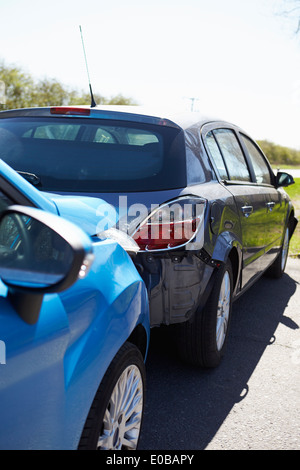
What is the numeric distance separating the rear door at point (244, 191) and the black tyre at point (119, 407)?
199 centimetres

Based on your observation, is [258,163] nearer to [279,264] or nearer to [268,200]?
[268,200]

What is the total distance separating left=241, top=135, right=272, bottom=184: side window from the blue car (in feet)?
11.1

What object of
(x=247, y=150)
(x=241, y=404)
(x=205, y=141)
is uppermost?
(x=205, y=141)

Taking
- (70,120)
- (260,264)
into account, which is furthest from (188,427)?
(260,264)

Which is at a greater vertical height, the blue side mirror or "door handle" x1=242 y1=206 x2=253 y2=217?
the blue side mirror

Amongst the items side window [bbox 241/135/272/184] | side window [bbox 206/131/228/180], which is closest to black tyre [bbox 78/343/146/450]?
side window [bbox 206/131/228/180]

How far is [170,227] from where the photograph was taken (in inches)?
119

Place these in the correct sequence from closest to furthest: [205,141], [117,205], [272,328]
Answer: [117,205], [205,141], [272,328]

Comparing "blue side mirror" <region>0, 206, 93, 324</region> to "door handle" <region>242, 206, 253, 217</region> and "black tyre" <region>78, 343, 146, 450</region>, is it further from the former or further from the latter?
"door handle" <region>242, 206, 253, 217</region>

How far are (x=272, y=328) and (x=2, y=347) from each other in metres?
3.77

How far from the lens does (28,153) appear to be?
3262 mm

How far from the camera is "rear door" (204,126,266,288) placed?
13.3 ft

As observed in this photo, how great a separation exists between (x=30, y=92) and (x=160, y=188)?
121 feet

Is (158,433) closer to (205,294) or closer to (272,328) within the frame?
(205,294)
